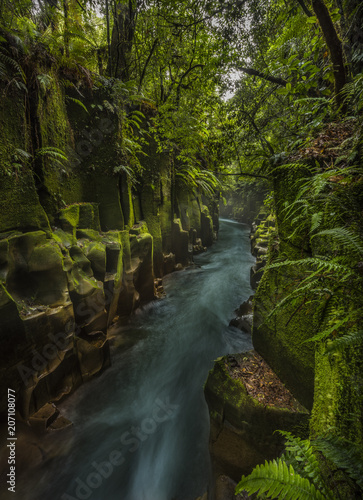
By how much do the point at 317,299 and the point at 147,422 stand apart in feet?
14.6

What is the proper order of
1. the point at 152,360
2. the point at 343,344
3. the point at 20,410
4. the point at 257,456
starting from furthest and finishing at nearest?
1. the point at 152,360
2. the point at 20,410
3. the point at 257,456
4. the point at 343,344

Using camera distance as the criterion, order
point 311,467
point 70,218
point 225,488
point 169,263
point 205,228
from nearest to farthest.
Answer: point 311,467, point 225,488, point 70,218, point 169,263, point 205,228

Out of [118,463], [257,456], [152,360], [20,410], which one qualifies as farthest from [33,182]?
[257,456]

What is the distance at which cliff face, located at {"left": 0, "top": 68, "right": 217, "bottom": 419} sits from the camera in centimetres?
375

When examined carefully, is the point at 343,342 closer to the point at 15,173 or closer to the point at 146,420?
the point at 146,420

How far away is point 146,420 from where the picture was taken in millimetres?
4488

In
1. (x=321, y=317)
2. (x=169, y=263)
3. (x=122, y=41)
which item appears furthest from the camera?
(x=169, y=263)

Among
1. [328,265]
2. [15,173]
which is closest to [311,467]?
[328,265]

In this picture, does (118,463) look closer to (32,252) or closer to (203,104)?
(32,252)

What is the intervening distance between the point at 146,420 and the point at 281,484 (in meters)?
4.36

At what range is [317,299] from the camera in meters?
2.13

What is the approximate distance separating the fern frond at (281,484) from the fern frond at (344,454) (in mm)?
197

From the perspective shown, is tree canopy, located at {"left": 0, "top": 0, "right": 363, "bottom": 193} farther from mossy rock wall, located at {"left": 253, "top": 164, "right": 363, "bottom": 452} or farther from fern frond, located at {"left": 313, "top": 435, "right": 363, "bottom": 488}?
fern frond, located at {"left": 313, "top": 435, "right": 363, "bottom": 488}

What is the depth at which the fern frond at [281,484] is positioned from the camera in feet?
→ 3.40
